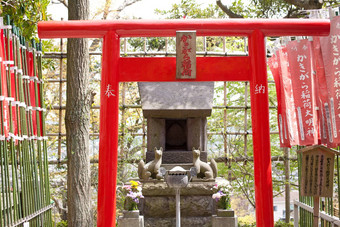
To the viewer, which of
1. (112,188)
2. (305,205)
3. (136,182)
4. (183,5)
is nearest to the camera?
(112,188)

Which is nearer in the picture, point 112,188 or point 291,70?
point 112,188

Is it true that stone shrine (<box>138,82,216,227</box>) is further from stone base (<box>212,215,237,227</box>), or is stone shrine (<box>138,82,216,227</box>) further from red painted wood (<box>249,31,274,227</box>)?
red painted wood (<box>249,31,274,227</box>)

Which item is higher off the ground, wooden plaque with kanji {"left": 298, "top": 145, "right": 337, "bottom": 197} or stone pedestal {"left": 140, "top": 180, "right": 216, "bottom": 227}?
wooden plaque with kanji {"left": 298, "top": 145, "right": 337, "bottom": 197}

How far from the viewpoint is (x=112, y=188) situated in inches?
196

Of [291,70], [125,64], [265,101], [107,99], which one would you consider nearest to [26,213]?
[107,99]

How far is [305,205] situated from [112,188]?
3062 mm

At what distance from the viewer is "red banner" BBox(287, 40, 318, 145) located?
5.25m

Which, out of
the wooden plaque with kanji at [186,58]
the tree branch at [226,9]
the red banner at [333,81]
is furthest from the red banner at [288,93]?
the tree branch at [226,9]

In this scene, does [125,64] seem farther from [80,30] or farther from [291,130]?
[291,130]

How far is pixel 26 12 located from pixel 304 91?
3.86 metres

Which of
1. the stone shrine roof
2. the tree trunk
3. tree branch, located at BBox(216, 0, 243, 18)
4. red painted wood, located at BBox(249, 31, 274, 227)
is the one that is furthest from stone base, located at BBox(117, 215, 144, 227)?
tree branch, located at BBox(216, 0, 243, 18)

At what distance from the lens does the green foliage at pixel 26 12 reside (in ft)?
19.3

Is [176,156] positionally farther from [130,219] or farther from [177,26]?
[177,26]

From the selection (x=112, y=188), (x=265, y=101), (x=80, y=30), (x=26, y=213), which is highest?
(x=80, y=30)
